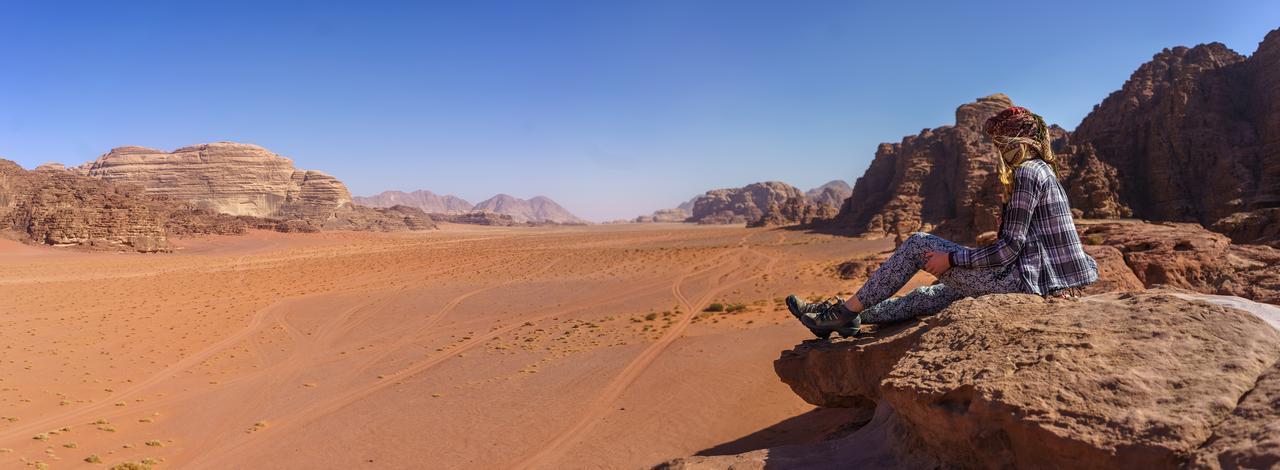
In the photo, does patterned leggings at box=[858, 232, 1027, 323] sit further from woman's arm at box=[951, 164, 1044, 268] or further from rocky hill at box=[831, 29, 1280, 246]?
rocky hill at box=[831, 29, 1280, 246]

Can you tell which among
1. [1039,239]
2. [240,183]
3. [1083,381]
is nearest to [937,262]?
[1039,239]

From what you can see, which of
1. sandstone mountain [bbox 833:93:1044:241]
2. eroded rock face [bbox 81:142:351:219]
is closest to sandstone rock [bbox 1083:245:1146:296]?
sandstone mountain [bbox 833:93:1044:241]

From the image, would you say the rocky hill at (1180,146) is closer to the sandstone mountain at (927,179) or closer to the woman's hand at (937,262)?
the sandstone mountain at (927,179)

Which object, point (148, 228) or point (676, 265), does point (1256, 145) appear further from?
point (148, 228)

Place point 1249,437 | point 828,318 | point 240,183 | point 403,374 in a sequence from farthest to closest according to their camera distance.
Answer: point 240,183
point 403,374
point 828,318
point 1249,437

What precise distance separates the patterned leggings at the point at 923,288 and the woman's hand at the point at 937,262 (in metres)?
0.04

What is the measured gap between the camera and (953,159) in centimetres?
4341

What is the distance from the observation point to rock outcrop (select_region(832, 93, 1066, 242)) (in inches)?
1545

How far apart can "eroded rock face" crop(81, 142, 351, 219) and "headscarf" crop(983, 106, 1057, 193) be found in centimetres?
9349

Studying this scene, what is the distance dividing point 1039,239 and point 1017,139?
0.65 m

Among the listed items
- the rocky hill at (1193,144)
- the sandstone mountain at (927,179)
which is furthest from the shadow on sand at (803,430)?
the sandstone mountain at (927,179)

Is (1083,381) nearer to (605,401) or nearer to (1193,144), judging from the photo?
(605,401)

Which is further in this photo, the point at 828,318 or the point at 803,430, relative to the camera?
the point at 803,430

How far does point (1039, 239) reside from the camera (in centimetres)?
345
